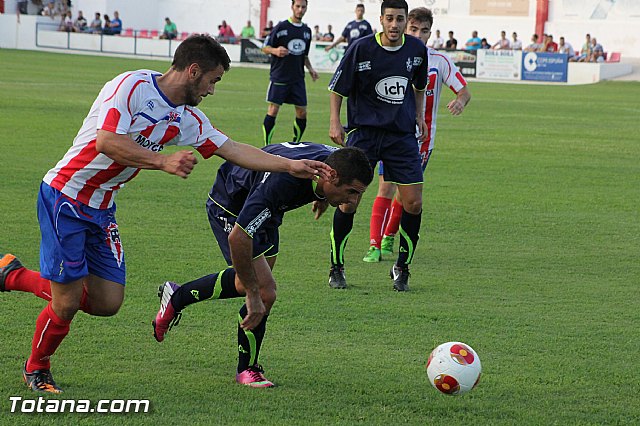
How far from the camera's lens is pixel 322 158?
196 inches

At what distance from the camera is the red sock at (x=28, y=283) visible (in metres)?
5.22

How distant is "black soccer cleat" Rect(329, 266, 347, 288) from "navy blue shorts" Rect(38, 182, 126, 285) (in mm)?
2619

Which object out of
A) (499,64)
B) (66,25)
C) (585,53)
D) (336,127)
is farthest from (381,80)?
(66,25)

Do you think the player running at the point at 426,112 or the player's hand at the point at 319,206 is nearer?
the player's hand at the point at 319,206

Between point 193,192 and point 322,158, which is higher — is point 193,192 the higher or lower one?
the lower one

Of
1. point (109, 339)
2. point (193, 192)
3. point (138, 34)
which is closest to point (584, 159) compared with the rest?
point (193, 192)

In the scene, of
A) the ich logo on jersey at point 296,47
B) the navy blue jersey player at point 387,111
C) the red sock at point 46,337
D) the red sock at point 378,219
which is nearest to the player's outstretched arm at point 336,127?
the navy blue jersey player at point 387,111

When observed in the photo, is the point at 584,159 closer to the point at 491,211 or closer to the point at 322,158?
the point at 491,211

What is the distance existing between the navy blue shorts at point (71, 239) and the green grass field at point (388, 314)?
0.61 m

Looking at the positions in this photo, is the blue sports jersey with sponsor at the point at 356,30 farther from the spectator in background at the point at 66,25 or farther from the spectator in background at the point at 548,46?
the spectator in background at the point at 66,25

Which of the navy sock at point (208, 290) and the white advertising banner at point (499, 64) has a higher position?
the white advertising banner at point (499, 64)

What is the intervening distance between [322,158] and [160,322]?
1316 millimetres

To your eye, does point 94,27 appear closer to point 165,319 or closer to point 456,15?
point 456,15

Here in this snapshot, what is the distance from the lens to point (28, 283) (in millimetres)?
5316
